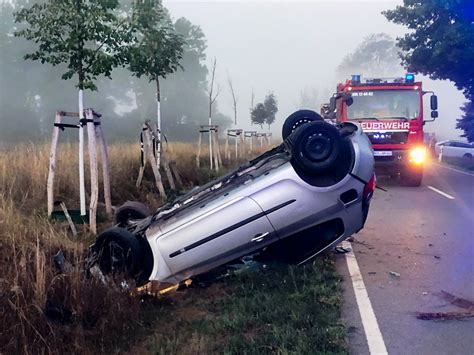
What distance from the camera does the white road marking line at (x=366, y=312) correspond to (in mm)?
4180

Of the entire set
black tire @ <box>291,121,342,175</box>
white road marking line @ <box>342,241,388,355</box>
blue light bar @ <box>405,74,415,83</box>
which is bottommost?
white road marking line @ <box>342,241,388,355</box>

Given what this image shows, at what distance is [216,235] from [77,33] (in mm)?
4035

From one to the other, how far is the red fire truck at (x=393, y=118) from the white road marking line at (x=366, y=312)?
28.9 feet

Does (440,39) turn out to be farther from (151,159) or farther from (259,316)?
(259,316)

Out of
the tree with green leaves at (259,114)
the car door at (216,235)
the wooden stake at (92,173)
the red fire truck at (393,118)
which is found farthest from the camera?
the tree with green leaves at (259,114)

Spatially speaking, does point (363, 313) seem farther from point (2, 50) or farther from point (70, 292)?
point (2, 50)

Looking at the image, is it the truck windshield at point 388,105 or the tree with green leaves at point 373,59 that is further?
the tree with green leaves at point 373,59

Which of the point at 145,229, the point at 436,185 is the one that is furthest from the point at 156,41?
the point at 436,185

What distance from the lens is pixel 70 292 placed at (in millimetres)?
4543

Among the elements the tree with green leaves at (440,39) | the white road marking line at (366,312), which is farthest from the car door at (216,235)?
the tree with green leaves at (440,39)

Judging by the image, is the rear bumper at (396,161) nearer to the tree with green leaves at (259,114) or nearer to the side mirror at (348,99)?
the side mirror at (348,99)

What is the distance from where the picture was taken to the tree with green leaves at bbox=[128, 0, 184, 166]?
839cm

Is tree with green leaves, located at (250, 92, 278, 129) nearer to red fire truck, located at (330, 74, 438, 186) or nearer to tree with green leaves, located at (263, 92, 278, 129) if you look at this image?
tree with green leaves, located at (263, 92, 278, 129)

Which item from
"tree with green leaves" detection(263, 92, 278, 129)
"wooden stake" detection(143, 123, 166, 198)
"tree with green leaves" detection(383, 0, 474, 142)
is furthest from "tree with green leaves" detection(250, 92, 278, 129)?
"wooden stake" detection(143, 123, 166, 198)
